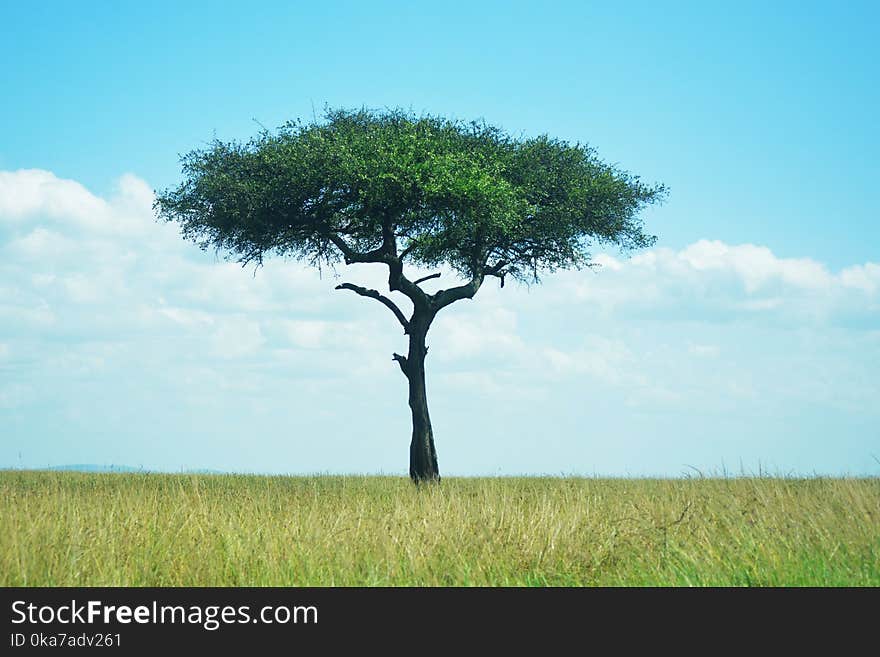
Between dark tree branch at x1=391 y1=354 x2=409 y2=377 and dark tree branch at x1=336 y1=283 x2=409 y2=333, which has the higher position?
dark tree branch at x1=336 y1=283 x2=409 y2=333

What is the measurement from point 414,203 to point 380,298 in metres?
4.51

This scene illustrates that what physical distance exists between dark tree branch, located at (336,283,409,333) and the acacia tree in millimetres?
43

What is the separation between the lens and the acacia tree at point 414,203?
2716 centimetres

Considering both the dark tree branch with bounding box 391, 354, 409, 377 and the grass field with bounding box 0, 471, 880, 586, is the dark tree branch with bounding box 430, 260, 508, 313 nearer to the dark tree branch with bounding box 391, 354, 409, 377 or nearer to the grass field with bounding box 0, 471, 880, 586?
the dark tree branch with bounding box 391, 354, 409, 377

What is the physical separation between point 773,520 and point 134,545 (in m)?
10.5

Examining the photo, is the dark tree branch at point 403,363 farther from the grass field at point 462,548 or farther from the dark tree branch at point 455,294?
the grass field at point 462,548

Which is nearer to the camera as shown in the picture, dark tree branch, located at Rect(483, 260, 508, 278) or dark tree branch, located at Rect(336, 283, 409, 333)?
dark tree branch, located at Rect(336, 283, 409, 333)

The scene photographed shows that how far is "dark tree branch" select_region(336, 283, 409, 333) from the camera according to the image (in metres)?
30.5

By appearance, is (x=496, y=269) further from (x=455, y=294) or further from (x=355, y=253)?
(x=355, y=253)

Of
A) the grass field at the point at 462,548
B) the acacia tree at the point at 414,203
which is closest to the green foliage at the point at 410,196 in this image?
the acacia tree at the point at 414,203

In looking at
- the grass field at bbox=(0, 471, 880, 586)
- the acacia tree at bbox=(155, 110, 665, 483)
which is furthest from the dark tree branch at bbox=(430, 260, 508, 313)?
the grass field at bbox=(0, 471, 880, 586)

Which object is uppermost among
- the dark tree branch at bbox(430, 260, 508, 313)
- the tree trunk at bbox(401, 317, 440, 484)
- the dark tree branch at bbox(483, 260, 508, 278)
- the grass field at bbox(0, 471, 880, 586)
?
the dark tree branch at bbox(483, 260, 508, 278)
